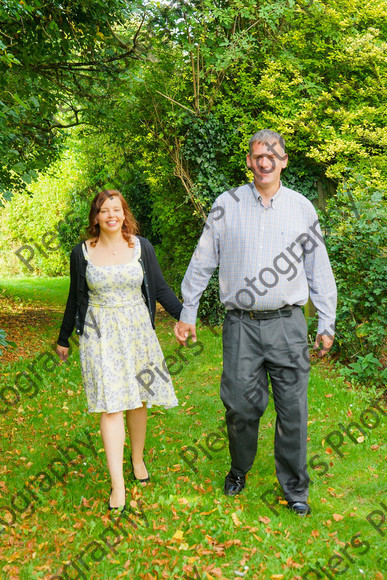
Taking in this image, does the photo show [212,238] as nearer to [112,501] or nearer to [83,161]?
[112,501]

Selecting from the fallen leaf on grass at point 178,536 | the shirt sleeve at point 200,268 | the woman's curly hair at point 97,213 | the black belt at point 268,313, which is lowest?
the fallen leaf on grass at point 178,536

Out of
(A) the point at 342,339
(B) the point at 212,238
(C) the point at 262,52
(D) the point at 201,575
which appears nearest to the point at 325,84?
(C) the point at 262,52

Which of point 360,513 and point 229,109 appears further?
point 229,109

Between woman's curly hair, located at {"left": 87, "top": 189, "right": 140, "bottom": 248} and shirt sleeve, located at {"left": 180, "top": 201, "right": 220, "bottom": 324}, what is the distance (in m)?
0.45

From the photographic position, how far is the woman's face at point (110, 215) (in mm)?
3689

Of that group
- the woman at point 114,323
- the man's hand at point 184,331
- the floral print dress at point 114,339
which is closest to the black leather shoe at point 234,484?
the woman at point 114,323

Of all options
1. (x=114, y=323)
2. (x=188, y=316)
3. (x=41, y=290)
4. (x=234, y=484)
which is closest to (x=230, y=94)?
(x=188, y=316)

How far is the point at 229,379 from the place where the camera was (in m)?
3.67

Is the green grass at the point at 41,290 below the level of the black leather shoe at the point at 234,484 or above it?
below

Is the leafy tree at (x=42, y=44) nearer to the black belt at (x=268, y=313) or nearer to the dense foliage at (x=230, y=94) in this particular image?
the dense foliage at (x=230, y=94)

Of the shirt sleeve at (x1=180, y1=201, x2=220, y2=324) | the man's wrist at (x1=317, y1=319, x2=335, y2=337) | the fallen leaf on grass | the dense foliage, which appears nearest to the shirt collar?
the shirt sleeve at (x1=180, y1=201, x2=220, y2=324)

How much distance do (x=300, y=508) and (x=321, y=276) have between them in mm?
1489

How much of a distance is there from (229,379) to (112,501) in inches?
41.8

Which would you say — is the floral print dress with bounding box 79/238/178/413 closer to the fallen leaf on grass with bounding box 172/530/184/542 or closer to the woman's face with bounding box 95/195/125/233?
the woman's face with bounding box 95/195/125/233
